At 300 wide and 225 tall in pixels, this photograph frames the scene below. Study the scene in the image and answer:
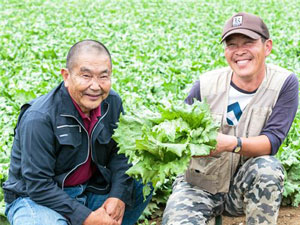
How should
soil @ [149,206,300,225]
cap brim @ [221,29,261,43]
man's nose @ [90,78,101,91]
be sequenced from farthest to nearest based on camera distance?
1. soil @ [149,206,300,225]
2. cap brim @ [221,29,261,43]
3. man's nose @ [90,78,101,91]

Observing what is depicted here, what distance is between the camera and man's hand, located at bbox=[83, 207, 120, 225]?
10.8ft

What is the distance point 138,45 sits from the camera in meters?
11.0

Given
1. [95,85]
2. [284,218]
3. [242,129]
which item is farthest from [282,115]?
[95,85]

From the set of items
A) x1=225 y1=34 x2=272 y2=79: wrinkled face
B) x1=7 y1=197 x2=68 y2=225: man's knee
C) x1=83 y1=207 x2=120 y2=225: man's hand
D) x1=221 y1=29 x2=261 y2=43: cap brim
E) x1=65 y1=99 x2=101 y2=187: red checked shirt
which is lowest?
x1=83 y1=207 x2=120 y2=225: man's hand

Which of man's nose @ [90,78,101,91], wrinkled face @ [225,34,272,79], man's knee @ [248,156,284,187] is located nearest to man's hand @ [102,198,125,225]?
man's nose @ [90,78,101,91]

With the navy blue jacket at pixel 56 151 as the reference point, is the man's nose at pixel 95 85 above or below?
above

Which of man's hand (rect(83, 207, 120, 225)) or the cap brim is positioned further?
the cap brim

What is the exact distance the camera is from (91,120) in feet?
11.3

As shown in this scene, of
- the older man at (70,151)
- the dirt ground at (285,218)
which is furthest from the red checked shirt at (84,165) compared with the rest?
the dirt ground at (285,218)

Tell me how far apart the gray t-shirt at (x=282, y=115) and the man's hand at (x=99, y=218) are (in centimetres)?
128

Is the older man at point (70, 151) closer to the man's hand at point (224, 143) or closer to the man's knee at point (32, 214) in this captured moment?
the man's knee at point (32, 214)

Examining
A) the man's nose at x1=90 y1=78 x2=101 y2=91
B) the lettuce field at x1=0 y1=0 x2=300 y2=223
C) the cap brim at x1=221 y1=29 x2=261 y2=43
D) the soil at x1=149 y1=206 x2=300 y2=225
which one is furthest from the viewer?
the lettuce field at x1=0 y1=0 x2=300 y2=223

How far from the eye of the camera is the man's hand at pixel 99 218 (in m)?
3.30

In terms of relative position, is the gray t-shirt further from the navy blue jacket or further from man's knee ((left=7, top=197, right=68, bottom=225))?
man's knee ((left=7, top=197, right=68, bottom=225))
